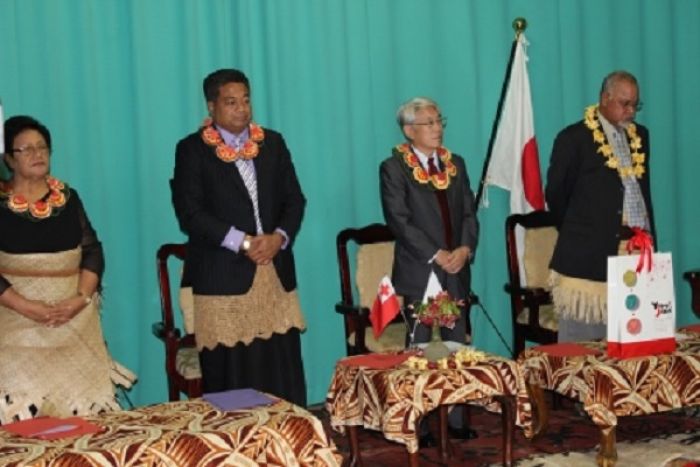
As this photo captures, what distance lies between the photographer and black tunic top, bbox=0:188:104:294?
12.7 feet

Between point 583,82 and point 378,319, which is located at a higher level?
point 583,82

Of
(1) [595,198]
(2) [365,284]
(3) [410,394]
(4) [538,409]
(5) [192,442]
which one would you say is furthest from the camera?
(2) [365,284]

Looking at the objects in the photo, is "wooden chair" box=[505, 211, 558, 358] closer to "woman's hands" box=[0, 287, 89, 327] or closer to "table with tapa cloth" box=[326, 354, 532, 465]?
"table with tapa cloth" box=[326, 354, 532, 465]

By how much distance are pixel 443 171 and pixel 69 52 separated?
1780 millimetres

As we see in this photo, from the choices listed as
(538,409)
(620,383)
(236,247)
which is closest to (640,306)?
(620,383)

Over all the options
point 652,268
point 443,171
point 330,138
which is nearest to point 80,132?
point 330,138

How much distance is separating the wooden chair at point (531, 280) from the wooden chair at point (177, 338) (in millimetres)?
1691

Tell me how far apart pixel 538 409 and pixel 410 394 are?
0.96 meters

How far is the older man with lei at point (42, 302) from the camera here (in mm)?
3795

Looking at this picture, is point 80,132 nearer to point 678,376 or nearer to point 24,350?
point 24,350

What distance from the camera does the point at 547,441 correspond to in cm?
448

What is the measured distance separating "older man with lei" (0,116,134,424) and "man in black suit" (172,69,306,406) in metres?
0.44

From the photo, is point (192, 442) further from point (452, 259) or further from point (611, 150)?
point (611, 150)

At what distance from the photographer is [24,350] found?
3.82 meters
